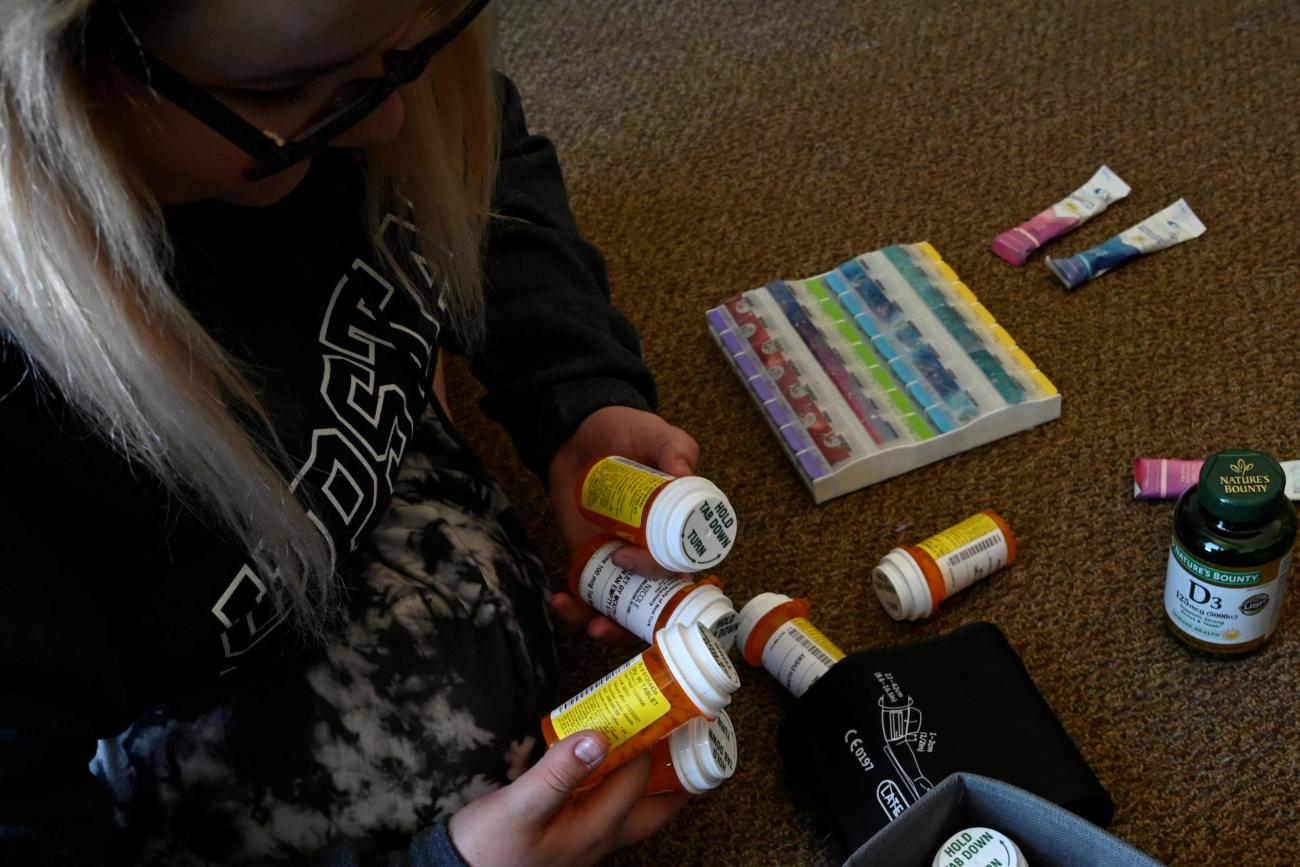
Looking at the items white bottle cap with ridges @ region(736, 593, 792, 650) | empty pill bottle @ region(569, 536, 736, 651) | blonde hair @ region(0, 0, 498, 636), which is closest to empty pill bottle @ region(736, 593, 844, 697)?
white bottle cap with ridges @ region(736, 593, 792, 650)

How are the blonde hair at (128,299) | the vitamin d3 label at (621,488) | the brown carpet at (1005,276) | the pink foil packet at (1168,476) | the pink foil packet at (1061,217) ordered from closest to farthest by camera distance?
the blonde hair at (128,299) → the vitamin d3 label at (621,488) → the brown carpet at (1005,276) → the pink foil packet at (1168,476) → the pink foil packet at (1061,217)

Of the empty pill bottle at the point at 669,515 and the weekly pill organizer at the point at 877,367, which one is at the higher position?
the empty pill bottle at the point at 669,515

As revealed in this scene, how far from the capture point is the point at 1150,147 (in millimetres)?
1308

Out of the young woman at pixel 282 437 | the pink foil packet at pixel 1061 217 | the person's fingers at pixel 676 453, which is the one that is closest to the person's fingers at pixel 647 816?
the young woman at pixel 282 437

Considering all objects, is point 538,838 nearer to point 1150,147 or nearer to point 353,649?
point 353,649

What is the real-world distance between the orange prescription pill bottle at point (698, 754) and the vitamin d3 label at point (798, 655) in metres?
0.14

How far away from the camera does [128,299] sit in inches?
22.1

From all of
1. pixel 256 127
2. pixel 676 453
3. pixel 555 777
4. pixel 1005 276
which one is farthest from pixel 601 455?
pixel 1005 276

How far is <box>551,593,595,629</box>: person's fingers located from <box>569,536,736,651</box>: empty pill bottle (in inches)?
1.1

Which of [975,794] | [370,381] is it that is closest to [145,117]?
[370,381]

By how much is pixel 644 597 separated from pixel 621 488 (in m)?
0.07

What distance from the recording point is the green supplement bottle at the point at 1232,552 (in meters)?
0.78

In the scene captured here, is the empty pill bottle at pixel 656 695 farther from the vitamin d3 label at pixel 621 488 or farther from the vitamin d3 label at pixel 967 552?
the vitamin d3 label at pixel 967 552

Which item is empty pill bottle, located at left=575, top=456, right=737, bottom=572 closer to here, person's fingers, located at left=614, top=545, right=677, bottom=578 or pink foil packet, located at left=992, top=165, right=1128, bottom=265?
person's fingers, located at left=614, top=545, right=677, bottom=578
